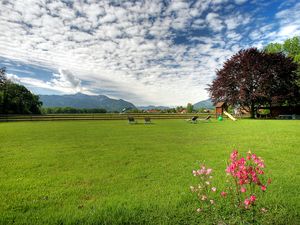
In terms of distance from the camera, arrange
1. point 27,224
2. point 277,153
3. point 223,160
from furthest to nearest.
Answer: point 277,153 < point 223,160 < point 27,224

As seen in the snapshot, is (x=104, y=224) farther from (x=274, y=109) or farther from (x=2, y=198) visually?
(x=274, y=109)

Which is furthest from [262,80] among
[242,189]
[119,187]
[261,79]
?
[242,189]

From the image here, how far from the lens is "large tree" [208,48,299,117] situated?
32750mm

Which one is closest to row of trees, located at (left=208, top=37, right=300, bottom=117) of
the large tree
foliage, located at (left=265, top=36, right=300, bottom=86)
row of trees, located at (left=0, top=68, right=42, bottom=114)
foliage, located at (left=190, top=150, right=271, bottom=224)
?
the large tree

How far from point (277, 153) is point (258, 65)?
97.6 ft

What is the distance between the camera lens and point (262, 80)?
107 ft

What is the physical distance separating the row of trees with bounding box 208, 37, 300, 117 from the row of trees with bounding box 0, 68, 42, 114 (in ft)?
146

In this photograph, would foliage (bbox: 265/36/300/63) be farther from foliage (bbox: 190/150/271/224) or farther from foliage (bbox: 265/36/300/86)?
foliage (bbox: 190/150/271/224)

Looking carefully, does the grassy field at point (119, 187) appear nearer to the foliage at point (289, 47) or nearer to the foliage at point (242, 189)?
the foliage at point (242, 189)

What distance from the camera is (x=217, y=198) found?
4180mm

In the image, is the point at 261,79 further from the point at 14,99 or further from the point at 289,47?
the point at 14,99

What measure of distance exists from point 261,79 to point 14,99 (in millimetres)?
52713

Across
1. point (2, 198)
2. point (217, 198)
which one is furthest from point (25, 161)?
point (217, 198)

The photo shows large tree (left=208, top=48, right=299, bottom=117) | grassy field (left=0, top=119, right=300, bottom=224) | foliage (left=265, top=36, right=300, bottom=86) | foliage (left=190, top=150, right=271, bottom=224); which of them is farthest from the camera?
foliage (left=265, top=36, right=300, bottom=86)
